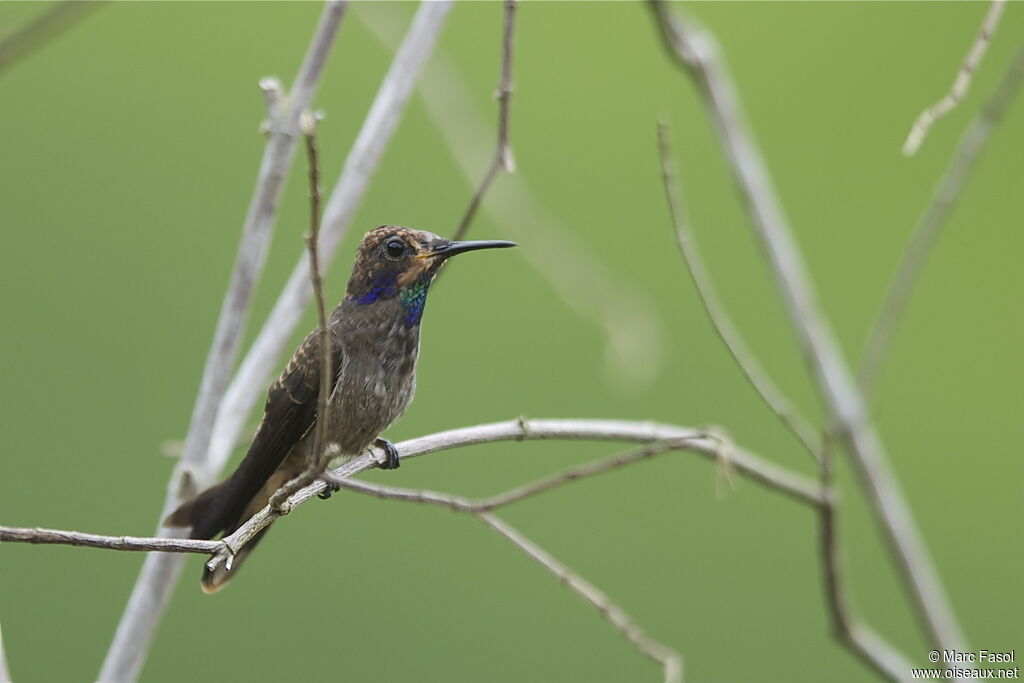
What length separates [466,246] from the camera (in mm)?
1918

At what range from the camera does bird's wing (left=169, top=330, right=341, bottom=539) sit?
1.86m

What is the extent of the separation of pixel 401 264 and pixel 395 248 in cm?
3

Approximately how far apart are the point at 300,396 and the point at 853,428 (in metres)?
1.09

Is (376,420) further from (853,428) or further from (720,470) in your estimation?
(853,428)

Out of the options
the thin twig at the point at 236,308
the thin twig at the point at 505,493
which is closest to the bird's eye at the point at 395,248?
the thin twig at the point at 236,308

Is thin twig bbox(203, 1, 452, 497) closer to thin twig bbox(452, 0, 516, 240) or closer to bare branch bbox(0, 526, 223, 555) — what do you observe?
thin twig bbox(452, 0, 516, 240)

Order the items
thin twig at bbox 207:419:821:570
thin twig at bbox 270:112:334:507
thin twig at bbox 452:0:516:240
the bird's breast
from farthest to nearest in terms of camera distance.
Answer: the bird's breast, thin twig at bbox 452:0:516:240, thin twig at bbox 207:419:821:570, thin twig at bbox 270:112:334:507

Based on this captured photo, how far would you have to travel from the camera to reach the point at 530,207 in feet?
7.33

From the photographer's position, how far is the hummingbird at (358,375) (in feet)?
6.34

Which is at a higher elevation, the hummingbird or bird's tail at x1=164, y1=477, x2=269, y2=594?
the hummingbird

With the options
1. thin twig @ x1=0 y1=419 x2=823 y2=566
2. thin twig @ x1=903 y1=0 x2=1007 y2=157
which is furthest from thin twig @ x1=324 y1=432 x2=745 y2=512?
thin twig @ x1=903 y1=0 x2=1007 y2=157

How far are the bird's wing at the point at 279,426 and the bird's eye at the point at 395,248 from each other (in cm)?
19

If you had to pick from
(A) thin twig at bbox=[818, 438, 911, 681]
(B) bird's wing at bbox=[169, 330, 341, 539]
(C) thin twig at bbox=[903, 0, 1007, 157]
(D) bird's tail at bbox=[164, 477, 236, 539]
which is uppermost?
(C) thin twig at bbox=[903, 0, 1007, 157]

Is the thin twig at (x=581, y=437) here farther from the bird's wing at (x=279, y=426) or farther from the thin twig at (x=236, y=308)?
the bird's wing at (x=279, y=426)
